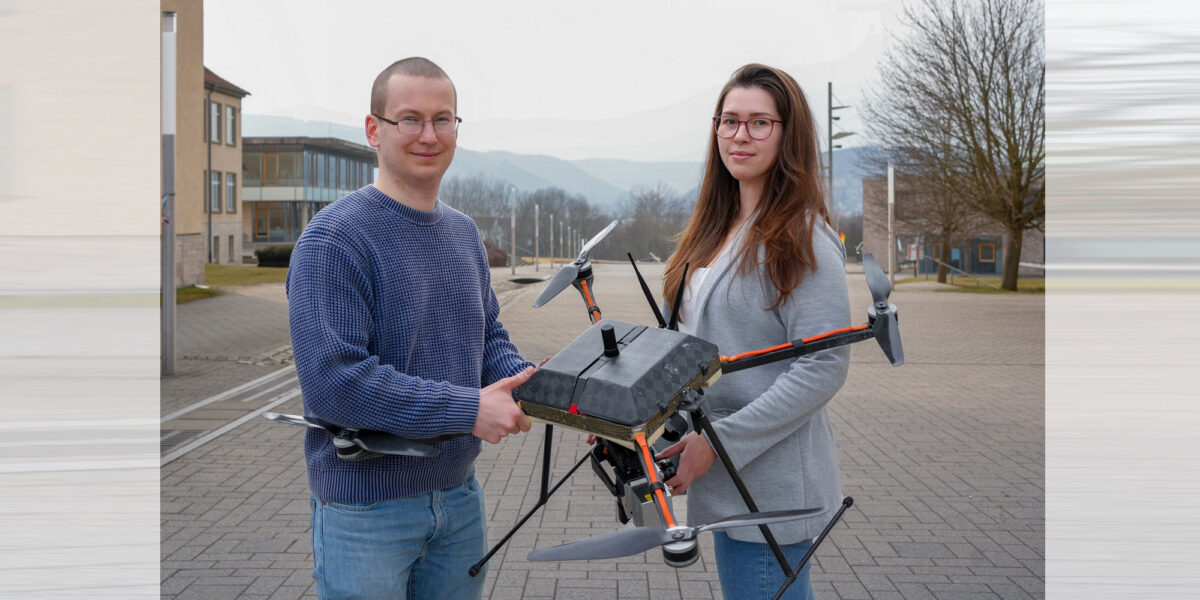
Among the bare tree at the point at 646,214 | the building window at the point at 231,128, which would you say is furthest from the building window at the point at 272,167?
the building window at the point at 231,128

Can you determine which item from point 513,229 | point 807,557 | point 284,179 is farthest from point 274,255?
point 807,557

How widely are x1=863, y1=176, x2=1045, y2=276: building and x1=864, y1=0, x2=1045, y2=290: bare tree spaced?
218cm

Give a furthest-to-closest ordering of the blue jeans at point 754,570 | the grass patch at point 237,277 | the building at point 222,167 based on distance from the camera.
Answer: the building at point 222,167 → the grass patch at point 237,277 → the blue jeans at point 754,570

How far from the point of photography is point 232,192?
53.6 metres

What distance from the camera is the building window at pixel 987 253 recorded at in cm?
6675

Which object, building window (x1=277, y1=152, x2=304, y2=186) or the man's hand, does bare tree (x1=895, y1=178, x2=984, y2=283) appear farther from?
building window (x1=277, y1=152, x2=304, y2=186)

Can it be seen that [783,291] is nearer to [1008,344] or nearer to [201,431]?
[201,431]

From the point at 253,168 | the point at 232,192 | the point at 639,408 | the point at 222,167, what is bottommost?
the point at 639,408

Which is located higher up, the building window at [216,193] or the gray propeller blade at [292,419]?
the building window at [216,193]

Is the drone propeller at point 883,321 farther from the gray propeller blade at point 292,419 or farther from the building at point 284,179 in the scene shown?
the building at point 284,179

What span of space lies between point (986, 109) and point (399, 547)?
36422mm

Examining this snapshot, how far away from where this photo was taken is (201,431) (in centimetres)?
841

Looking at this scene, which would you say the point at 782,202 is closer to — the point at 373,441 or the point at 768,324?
the point at 768,324

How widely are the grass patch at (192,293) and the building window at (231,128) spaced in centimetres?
2529
